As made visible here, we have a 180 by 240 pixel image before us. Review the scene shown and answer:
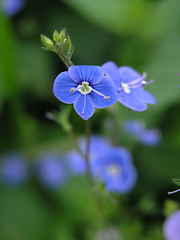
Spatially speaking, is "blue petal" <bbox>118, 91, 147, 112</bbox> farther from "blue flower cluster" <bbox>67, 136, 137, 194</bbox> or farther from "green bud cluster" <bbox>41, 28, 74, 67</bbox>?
"blue flower cluster" <bbox>67, 136, 137, 194</bbox>

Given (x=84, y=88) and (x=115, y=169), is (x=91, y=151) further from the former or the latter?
(x=84, y=88)

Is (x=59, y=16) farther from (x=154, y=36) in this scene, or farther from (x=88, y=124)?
(x=88, y=124)

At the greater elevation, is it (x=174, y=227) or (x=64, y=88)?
(x=64, y=88)

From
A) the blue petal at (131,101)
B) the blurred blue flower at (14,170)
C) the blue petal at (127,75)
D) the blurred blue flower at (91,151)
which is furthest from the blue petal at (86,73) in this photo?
the blurred blue flower at (14,170)

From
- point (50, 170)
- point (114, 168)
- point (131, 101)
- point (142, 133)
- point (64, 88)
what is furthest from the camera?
point (50, 170)

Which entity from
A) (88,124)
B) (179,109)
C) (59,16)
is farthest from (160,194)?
(59,16)

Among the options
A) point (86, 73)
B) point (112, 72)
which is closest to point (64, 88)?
point (86, 73)
